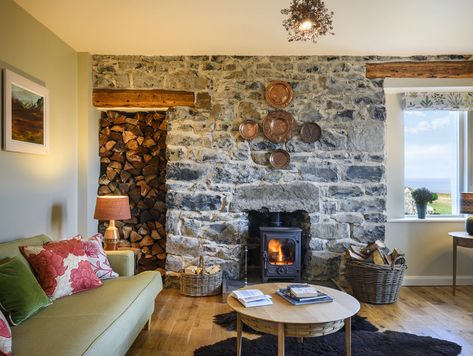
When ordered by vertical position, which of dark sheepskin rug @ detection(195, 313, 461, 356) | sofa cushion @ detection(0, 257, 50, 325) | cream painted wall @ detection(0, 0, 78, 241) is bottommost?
dark sheepskin rug @ detection(195, 313, 461, 356)

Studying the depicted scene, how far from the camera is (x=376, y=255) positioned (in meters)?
3.83

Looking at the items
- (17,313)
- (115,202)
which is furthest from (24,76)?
A: (17,313)

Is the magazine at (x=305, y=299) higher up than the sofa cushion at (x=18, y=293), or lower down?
lower down

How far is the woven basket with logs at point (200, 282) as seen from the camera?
12.8ft

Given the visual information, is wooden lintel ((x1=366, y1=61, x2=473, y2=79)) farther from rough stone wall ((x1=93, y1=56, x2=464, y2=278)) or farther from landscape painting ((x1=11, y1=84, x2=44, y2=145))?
landscape painting ((x1=11, y1=84, x2=44, y2=145))

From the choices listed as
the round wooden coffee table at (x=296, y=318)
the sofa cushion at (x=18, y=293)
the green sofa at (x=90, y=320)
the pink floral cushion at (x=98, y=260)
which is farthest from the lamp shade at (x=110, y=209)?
the round wooden coffee table at (x=296, y=318)

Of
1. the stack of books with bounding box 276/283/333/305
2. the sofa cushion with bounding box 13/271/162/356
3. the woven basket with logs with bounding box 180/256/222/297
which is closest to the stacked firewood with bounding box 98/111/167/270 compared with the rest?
the woven basket with logs with bounding box 180/256/222/297

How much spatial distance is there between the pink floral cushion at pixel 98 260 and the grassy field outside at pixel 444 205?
3810 mm

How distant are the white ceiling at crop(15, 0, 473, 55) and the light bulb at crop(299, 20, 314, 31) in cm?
78

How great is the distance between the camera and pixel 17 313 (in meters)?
2.06

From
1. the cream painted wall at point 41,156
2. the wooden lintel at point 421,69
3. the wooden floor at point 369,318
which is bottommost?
the wooden floor at point 369,318

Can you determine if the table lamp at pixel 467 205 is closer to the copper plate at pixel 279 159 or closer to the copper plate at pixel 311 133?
the copper plate at pixel 311 133

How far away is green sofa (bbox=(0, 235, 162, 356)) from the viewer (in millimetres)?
1779

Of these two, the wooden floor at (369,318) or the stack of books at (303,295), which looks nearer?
the stack of books at (303,295)
